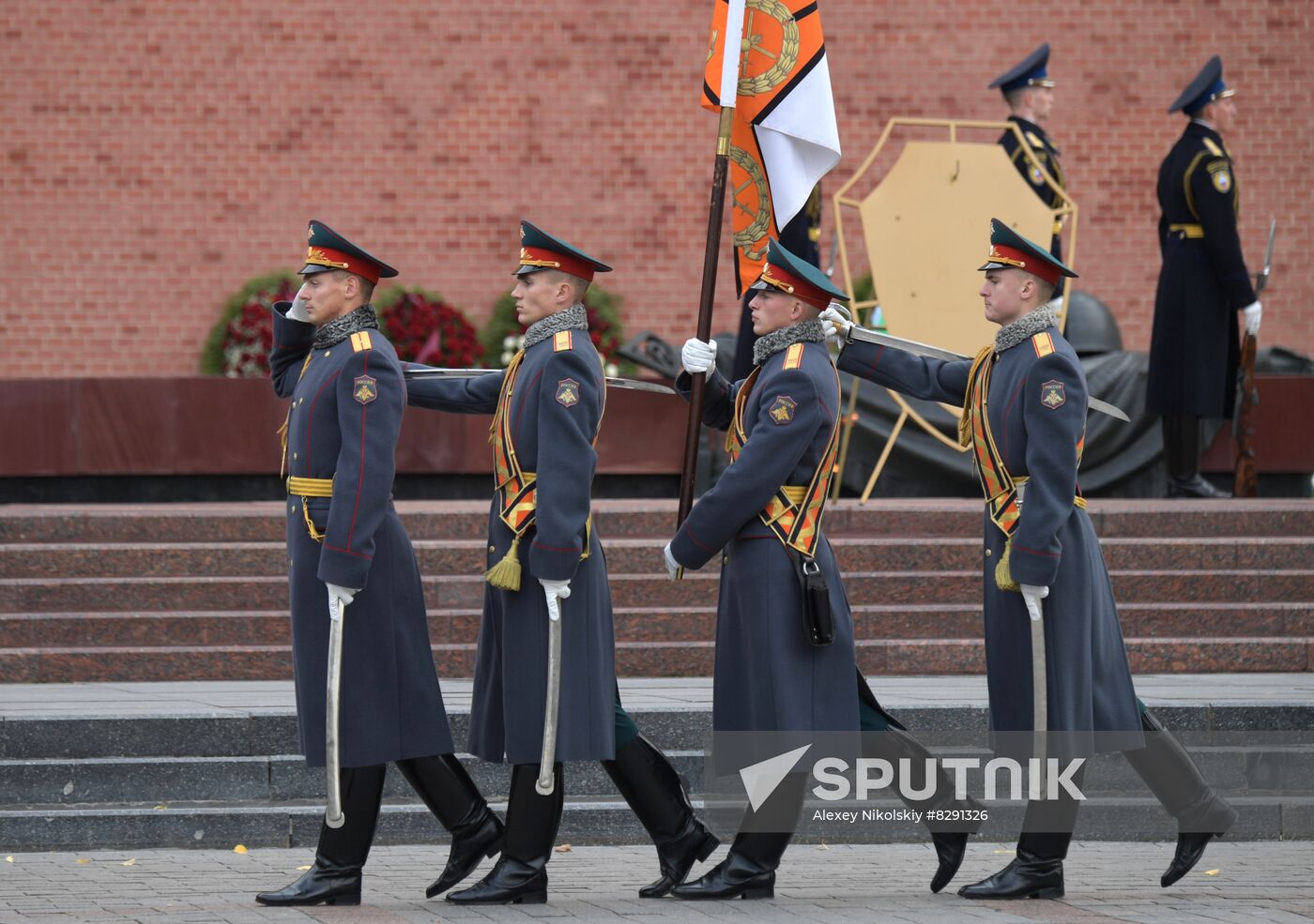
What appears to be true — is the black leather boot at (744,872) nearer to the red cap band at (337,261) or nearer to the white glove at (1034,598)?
the white glove at (1034,598)

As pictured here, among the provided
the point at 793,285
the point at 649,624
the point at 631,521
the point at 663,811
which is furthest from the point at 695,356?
the point at 631,521

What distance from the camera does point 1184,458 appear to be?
962 centimetres

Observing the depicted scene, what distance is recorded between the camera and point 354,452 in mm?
4781

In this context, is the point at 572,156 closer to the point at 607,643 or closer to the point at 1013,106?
the point at 1013,106

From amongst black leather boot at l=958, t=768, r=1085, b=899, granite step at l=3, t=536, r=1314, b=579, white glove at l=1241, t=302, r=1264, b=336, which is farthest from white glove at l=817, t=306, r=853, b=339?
white glove at l=1241, t=302, r=1264, b=336

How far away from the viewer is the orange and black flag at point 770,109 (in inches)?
229

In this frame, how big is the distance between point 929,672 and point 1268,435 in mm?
4068

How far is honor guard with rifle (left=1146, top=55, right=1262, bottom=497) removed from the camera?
9.44m

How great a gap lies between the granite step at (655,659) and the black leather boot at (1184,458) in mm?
1733

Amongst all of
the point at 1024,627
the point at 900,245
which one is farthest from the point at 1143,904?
the point at 900,245

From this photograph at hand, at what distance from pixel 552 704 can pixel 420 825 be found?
1410mm

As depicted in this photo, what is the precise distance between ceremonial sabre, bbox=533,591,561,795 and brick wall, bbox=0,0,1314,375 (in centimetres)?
861

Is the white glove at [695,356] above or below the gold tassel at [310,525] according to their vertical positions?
above
